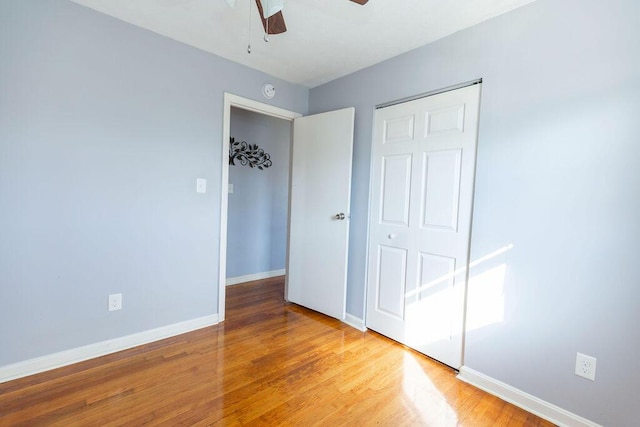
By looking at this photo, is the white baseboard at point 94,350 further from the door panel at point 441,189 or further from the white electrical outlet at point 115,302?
the door panel at point 441,189

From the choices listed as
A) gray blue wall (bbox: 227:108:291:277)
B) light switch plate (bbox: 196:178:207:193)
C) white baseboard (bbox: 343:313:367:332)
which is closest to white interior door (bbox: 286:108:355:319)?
white baseboard (bbox: 343:313:367:332)

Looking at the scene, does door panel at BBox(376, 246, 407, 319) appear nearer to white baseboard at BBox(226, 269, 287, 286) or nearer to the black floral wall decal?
white baseboard at BBox(226, 269, 287, 286)

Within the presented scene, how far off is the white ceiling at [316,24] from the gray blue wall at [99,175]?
0.19 meters

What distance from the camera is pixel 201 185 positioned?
2391 millimetres

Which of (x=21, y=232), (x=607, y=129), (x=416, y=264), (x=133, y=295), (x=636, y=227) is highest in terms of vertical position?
(x=607, y=129)

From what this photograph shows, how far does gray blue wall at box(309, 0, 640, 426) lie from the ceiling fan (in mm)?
1038

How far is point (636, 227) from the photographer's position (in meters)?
1.30

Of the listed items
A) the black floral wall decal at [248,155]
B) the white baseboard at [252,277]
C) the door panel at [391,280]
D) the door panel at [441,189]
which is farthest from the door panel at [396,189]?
the black floral wall decal at [248,155]

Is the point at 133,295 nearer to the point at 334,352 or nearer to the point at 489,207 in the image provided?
the point at 334,352

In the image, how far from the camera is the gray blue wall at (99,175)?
65.8 inches

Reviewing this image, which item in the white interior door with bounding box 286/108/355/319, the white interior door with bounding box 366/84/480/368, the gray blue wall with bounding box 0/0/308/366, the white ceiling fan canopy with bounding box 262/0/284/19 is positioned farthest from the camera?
the white interior door with bounding box 286/108/355/319

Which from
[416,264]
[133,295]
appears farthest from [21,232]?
[416,264]

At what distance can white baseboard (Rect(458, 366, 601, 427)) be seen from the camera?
146 cm

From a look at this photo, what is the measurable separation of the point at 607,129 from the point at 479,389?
160 centimetres
